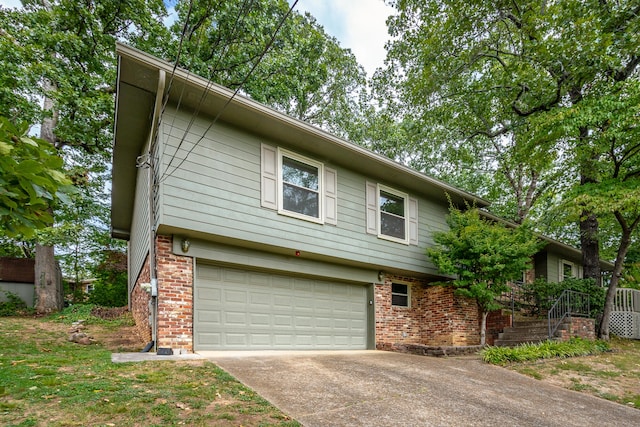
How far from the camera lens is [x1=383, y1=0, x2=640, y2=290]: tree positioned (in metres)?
9.68

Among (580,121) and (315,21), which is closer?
(580,121)

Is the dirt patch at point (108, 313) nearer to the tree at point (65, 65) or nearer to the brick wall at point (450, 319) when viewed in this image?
the tree at point (65, 65)

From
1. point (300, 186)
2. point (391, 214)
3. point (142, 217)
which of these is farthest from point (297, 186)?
→ point (142, 217)

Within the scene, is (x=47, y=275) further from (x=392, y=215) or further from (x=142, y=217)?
(x=392, y=215)

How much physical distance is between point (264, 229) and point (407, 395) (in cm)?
421

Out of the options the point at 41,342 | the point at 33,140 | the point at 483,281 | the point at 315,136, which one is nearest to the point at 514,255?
the point at 483,281

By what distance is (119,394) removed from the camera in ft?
13.3

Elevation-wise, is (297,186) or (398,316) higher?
(297,186)

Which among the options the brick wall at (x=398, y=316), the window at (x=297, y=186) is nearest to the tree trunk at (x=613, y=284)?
the brick wall at (x=398, y=316)

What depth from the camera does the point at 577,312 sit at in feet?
Result: 37.1

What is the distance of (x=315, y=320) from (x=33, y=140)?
26.5 ft

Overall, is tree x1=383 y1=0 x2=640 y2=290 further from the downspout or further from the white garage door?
the downspout

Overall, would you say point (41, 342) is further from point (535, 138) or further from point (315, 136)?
point (535, 138)

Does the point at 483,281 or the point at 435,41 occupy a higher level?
the point at 435,41
